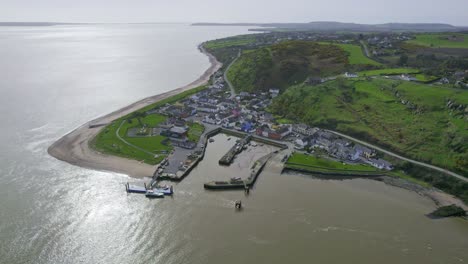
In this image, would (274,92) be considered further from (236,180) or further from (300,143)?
(236,180)

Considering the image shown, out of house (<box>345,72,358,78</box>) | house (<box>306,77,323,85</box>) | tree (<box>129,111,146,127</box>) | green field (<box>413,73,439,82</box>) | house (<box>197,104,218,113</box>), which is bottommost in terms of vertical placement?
tree (<box>129,111,146,127</box>)

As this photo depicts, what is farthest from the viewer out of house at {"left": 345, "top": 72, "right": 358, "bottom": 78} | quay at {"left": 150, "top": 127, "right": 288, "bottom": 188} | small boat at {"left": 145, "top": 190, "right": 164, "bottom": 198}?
house at {"left": 345, "top": 72, "right": 358, "bottom": 78}

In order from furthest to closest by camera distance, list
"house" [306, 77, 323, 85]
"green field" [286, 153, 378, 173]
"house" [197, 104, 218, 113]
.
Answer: "house" [306, 77, 323, 85] < "house" [197, 104, 218, 113] < "green field" [286, 153, 378, 173]

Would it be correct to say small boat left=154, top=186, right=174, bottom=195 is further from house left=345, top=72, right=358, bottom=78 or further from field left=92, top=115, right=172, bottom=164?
house left=345, top=72, right=358, bottom=78

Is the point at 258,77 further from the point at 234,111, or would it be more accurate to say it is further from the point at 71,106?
the point at 71,106

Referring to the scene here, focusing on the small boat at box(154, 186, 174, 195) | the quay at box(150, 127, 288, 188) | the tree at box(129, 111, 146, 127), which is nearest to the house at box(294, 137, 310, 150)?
the quay at box(150, 127, 288, 188)

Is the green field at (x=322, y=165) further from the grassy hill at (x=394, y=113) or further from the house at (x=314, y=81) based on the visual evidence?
the house at (x=314, y=81)

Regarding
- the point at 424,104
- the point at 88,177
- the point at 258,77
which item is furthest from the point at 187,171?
the point at 258,77
